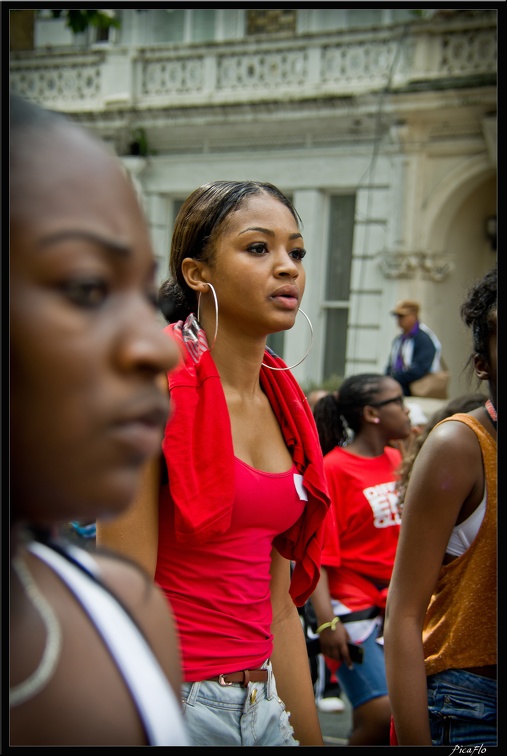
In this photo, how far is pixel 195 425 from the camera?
2270 millimetres

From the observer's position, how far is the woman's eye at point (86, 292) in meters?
0.87

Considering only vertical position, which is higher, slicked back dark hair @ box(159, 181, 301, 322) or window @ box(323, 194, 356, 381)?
window @ box(323, 194, 356, 381)

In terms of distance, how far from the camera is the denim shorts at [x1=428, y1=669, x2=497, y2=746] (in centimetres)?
236

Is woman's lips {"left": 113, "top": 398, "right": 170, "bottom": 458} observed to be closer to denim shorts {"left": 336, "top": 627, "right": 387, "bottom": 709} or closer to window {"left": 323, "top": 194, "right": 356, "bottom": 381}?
denim shorts {"left": 336, "top": 627, "right": 387, "bottom": 709}

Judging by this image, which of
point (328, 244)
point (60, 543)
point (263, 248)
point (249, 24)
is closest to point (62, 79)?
point (249, 24)

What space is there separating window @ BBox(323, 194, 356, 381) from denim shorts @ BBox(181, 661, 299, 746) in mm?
10016

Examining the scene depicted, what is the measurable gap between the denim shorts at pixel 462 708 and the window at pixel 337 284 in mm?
9801

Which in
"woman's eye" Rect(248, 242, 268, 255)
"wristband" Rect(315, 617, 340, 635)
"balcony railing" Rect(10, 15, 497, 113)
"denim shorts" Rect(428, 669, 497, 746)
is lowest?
"wristband" Rect(315, 617, 340, 635)

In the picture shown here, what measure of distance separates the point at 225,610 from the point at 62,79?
12.3 meters

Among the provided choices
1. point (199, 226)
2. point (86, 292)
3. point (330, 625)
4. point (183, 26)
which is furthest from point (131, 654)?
point (183, 26)

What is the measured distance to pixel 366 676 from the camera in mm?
4305

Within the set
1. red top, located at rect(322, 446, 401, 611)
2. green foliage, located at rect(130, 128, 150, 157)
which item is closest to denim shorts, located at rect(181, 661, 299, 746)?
red top, located at rect(322, 446, 401, 611)
